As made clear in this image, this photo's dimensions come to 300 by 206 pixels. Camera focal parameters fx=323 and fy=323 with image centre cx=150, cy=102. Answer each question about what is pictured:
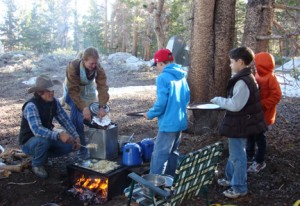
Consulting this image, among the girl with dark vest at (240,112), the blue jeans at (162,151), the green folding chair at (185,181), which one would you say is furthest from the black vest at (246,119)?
the blue jeans at (162,151)

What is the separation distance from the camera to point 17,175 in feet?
14.6

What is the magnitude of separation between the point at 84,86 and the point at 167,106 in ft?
5.71

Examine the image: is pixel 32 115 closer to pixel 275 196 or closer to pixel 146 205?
pixel 146 205

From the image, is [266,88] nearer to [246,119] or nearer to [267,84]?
[267,84]

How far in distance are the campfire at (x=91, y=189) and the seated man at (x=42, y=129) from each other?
0.53 m

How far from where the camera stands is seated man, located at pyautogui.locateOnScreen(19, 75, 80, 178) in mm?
4184

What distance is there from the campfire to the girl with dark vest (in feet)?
4.79

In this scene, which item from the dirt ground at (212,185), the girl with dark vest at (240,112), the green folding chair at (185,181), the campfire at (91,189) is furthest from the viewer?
the campfire at (91,189)

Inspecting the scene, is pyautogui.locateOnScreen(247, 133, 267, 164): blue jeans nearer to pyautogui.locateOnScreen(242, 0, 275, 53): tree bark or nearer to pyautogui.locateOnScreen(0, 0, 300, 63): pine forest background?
pyautogui.locateOnScreen(242, 0, 275, 53): tree bark

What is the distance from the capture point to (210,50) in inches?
226

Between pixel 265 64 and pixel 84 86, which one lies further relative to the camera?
pixel 84 86

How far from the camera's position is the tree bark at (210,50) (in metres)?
5.66

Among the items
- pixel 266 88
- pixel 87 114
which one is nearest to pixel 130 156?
pixel 87 114

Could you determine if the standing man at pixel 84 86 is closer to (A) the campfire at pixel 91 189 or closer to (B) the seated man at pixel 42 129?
(B) the seated man at pixel 42 129
